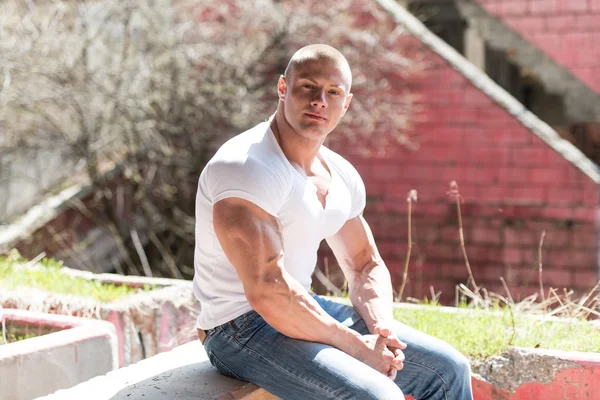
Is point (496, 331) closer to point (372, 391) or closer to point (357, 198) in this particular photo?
point (357, 198)

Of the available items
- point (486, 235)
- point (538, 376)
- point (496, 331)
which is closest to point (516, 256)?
point (486, 235)

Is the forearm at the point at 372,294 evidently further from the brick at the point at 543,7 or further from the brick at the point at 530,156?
the brick at the point at 543,7

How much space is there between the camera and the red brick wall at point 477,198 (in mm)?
7559

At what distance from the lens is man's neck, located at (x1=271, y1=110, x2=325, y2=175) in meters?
2.45

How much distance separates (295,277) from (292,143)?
1.50 ft

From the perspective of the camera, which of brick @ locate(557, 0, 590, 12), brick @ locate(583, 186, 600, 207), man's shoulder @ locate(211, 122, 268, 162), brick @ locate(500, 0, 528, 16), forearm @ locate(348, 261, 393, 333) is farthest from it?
brick @ locate(500, 0, 528, 16)

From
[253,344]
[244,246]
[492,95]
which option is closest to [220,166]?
[244,246]

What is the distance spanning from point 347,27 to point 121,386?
6.22 m

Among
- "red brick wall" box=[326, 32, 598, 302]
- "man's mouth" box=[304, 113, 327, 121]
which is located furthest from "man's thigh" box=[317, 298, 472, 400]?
"red brick wall" box=[326, 32, 598, 302]

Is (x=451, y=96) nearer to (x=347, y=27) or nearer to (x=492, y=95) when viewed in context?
(x=492, y=95)

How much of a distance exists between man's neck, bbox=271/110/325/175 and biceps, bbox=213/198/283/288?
1.19 ft

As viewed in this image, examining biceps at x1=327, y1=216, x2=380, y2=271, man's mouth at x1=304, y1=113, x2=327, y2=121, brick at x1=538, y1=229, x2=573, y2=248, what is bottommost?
brick at x1=538, y1=229, x2=573, y2=248

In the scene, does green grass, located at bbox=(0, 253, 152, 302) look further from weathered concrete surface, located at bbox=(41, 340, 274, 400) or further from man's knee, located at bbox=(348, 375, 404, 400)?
man's knee, located at bbox=(348, 375, 404, 400)

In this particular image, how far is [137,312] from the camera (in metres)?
4.22
